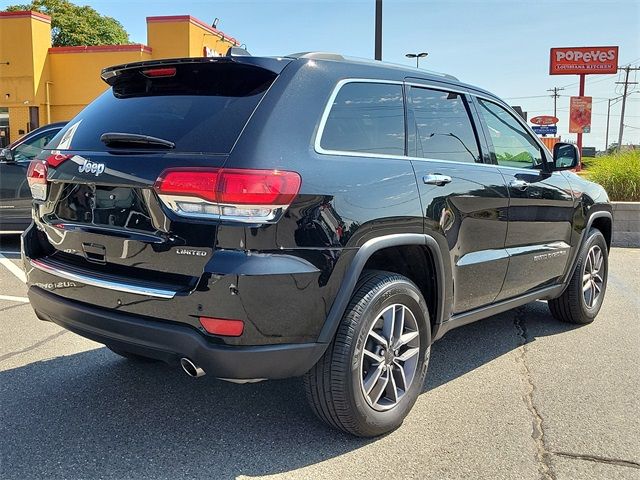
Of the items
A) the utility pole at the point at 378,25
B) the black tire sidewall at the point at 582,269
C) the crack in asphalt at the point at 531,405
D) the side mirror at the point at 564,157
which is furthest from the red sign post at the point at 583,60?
the crack in asphalt at the point at 531,405

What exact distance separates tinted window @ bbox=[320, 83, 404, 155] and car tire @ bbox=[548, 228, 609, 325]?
8.25ft

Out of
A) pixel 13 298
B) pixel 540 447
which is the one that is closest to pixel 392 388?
pixel 540 447

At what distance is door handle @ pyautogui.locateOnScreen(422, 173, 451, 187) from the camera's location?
132 inches

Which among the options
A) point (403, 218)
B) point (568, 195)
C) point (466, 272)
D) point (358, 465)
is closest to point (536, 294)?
point (568, 195)

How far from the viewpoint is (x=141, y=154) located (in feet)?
9.30

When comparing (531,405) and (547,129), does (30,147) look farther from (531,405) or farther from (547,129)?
(547,129)

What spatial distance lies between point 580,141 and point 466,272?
23.8 metres

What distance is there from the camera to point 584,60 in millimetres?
28141

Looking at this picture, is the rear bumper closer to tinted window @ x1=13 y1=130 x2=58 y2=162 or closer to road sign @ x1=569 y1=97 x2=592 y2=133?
tinted window @ x1=13 y1=130 x2=58 y2=162

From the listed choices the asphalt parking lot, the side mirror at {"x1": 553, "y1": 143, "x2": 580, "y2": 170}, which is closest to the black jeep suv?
the asphalt parking lot

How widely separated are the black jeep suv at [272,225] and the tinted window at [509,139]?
500 millimetres

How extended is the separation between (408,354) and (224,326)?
46.3 inches

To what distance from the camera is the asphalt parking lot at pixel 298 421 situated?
2.86 m

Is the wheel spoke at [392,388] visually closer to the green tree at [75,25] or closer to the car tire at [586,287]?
the car tire at [586,287]
